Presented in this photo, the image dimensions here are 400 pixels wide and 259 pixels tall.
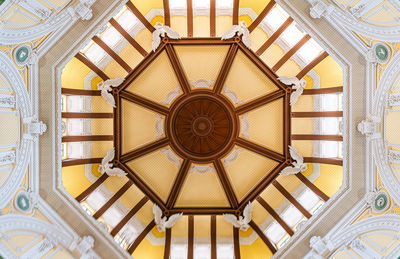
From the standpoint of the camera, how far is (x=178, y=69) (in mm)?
17078

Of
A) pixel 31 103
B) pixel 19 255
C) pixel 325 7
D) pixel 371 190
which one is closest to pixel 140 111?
pixel 31 103

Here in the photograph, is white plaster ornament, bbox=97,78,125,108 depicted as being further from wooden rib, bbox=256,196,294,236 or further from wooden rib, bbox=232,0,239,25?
wooden rib, bbox=256,196,294,236

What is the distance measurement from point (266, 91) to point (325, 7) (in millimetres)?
6168

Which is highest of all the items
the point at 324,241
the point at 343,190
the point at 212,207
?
the point at 212,207

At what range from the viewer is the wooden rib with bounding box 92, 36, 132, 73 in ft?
48.2

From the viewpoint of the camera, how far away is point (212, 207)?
17.3 metres

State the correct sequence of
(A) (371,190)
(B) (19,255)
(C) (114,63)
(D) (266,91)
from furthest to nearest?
→ (D) (266,91)
(C) (114,63)
(A) (371,190)
(B) (19,255)

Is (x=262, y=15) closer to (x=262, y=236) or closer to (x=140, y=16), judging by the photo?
(x=140, y=16)

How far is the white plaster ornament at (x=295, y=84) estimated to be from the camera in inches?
609

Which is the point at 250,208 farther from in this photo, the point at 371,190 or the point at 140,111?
the point at 140,111

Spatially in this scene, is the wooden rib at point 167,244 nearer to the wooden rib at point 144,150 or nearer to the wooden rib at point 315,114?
the wooden rib at point 144,150

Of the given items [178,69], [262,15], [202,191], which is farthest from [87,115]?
[262,15]

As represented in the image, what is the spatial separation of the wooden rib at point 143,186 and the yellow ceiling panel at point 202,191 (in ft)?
3.66

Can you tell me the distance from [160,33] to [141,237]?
10.6 meters
